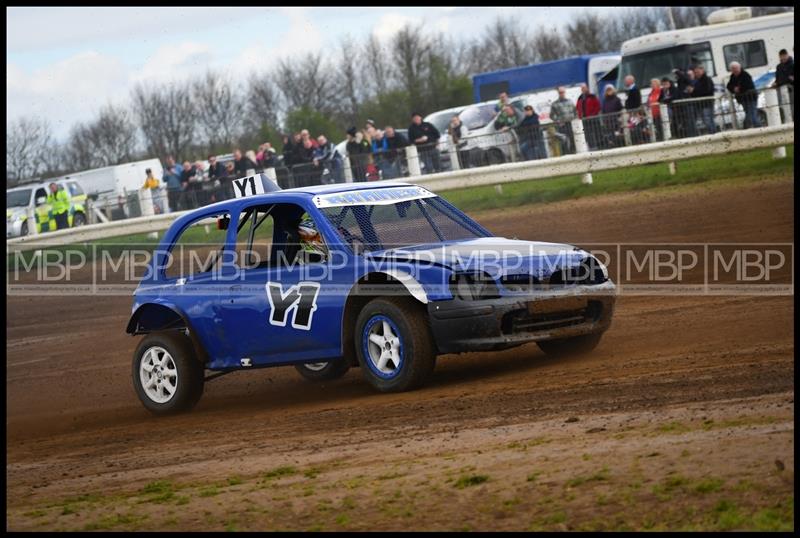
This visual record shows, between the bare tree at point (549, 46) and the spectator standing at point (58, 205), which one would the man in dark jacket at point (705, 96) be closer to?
the spectator standing at point (58, 205)

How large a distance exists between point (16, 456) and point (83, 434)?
770 mm

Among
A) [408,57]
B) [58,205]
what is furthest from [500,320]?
[408,57]

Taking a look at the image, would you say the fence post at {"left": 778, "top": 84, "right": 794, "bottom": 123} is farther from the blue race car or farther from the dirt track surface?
the blue race car

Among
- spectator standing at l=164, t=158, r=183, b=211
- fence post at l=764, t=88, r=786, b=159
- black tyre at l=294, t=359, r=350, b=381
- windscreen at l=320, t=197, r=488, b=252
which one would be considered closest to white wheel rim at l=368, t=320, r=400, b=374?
windscreen at l=320, t=197, r=488, b=252

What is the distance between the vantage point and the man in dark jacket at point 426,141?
949 inches

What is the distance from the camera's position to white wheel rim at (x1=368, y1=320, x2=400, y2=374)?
894 cm

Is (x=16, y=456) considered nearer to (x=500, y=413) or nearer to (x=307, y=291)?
(x=307, y=291)

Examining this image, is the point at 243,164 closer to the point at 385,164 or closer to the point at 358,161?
the point at 358,161

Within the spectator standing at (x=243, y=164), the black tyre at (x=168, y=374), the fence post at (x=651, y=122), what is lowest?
the black tyre at (x=168, y=374)

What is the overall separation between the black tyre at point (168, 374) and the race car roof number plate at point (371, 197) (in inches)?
64.8

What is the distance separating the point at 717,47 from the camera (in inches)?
1167

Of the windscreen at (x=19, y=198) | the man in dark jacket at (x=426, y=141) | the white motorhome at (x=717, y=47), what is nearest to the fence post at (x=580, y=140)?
the man in dark jacket at (x=426, y=141)

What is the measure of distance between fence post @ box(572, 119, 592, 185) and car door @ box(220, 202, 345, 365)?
13375mm

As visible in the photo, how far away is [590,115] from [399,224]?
14606mm
